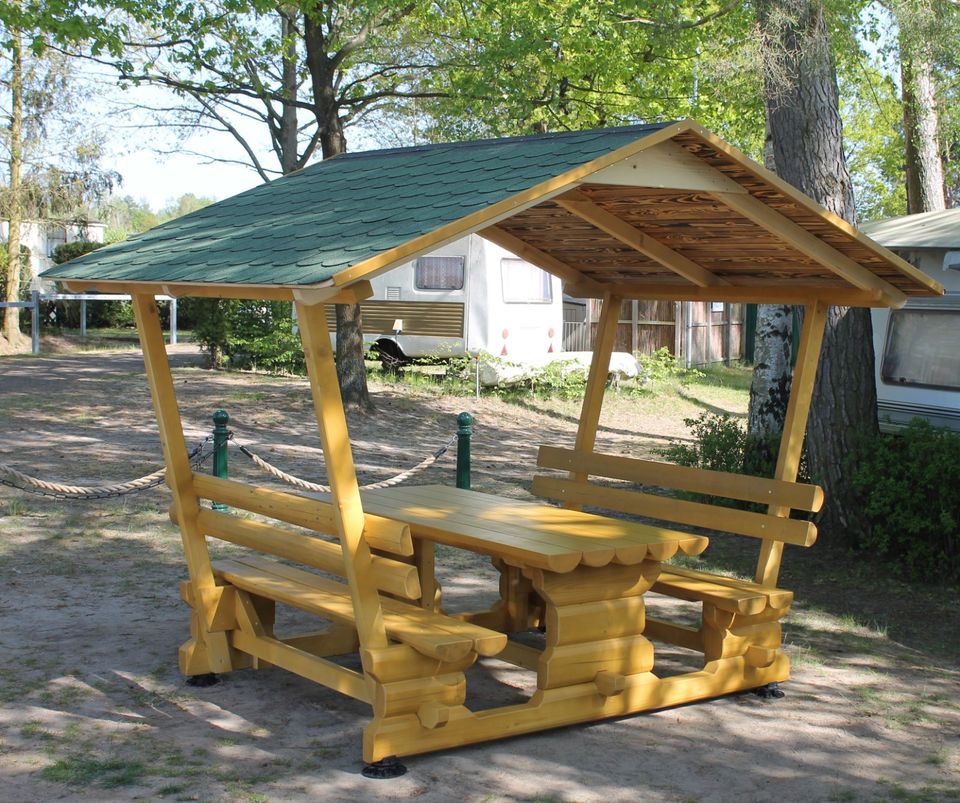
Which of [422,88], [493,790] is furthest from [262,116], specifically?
[493,790]

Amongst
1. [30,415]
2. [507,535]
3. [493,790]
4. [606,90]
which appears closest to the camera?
[493,790]

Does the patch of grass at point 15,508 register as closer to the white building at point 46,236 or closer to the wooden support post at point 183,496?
the wooden support post at point 183,496

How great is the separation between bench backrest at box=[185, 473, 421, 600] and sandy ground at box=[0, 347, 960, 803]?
73 centimetres

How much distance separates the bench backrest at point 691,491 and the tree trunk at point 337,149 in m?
8.78

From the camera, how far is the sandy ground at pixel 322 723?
15.5 feet

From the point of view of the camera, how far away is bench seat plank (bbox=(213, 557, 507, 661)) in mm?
4828

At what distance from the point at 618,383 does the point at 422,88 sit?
5672mm

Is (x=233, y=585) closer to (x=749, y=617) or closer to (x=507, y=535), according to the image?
(x=507, y=535)

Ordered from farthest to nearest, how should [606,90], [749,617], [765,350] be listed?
[606,90] → [765,350] → [749,617]

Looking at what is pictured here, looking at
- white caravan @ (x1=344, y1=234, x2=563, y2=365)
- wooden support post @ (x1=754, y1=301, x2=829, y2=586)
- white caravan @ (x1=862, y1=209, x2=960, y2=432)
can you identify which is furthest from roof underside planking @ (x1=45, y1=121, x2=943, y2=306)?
white caravan @ (x1=344, y1=234, x2=563, y2=365)

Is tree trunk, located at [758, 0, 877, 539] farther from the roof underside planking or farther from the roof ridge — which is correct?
the roof ridge

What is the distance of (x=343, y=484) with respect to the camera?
4.87 meters

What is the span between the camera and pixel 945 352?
374 inches

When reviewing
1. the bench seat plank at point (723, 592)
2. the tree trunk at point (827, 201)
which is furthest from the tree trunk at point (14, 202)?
the bench seat plank at point (723, 592)
